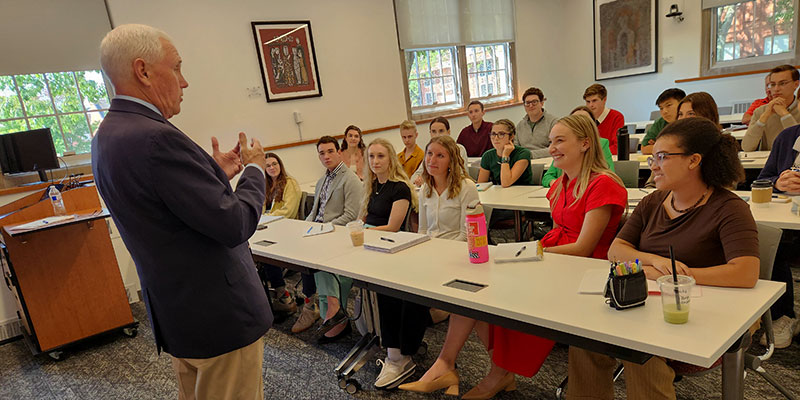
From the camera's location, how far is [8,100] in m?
4.09

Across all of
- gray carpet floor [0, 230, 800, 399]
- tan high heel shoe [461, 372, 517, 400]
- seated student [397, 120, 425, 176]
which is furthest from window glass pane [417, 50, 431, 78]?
tan high heel shoe [461, 372, 517, 400]

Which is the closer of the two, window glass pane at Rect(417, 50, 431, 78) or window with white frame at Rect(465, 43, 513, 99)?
window glass pane at Rect(417, 50, 431, 78)

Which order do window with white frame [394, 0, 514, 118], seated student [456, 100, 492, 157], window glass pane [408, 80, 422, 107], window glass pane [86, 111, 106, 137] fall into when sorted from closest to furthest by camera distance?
1. window glass pane [86, 111, 106, 137]
2. seated student [456, 100, 492, 157]
3. window with white frame [394, 0, 514, 118]
4. window glass pane [408, 80, 422, 107]

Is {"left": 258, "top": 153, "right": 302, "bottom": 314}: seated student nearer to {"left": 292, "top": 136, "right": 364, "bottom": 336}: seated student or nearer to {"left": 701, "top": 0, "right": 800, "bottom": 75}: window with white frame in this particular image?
{"left": 292, "top": 136, "right": 364, "bottom": 336}: seated student

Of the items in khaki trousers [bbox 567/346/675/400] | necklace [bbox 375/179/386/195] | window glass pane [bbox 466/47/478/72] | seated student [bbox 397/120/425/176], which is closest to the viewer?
khaki trousers [bbox 567/346/675/400]

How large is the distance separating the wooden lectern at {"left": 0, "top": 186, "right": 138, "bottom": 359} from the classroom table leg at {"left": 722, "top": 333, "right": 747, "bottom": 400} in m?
3.48

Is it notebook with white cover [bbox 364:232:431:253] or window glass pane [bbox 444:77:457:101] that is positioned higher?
window glass pane [bbox 444:77:457:101]

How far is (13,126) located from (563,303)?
15.9ft

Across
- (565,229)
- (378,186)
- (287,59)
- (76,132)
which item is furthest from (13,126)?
(565,229)

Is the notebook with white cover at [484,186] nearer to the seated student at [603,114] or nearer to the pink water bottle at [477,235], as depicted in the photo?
the seated student at [603,114]

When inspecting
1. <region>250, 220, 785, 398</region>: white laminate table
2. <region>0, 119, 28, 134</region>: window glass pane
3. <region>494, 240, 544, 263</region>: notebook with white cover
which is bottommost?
<region>250, 220, 785, 398</region>: white laminate table

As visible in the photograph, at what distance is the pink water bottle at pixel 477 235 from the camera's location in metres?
1.88

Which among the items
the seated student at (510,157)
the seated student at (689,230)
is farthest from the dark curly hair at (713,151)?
the seated student at (510,157)

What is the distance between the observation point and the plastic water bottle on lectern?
3438 mm
